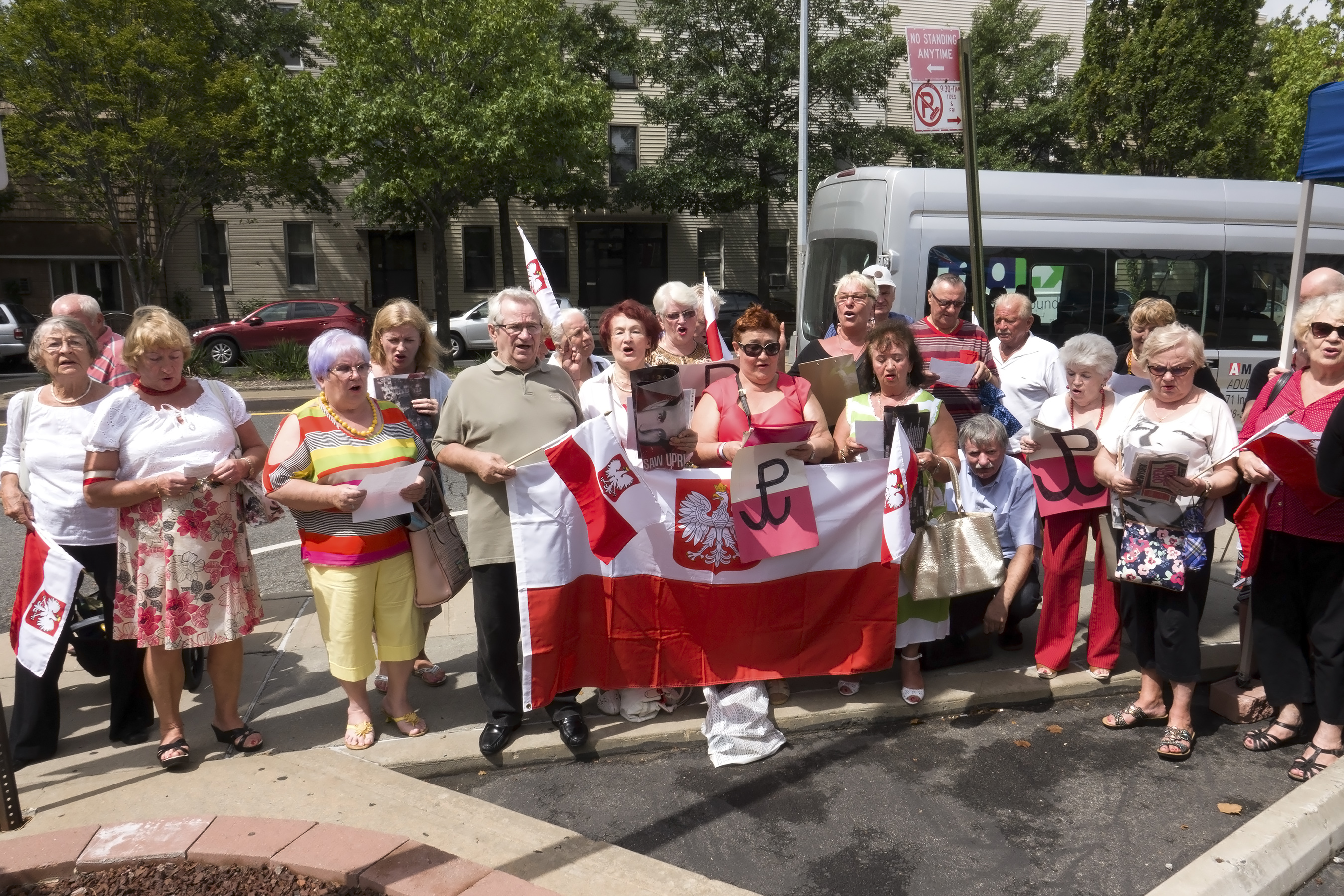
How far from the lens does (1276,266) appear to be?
33.4 ft

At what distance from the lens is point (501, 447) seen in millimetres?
4195

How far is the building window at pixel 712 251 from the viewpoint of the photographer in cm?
3244

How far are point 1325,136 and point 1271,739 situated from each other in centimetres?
348

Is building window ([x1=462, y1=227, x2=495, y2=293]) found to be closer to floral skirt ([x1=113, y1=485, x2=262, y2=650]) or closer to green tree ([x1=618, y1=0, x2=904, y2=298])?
green tree ([x1=618, y1=0, x2=904, y2=298])

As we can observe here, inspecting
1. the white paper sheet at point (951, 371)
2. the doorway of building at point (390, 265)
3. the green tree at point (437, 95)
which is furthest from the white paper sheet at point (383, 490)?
the doorway of building at point (390, 265)

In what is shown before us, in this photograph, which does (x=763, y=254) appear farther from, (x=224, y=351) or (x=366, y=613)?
(x=366, y=613)

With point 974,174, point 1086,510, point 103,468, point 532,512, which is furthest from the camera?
point 974,174

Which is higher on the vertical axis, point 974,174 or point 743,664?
point 974,174

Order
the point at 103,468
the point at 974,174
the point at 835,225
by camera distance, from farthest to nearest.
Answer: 1. the point at 835,225
2. the point at 974,174
3. the point at 103,468

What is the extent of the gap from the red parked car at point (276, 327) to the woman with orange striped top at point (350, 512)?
18.9m

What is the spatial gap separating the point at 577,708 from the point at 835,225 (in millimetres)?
7436

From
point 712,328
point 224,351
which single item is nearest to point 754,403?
point 712,328

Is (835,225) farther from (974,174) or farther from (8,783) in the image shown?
(8,783)

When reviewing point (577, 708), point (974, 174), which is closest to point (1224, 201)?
point (974, 174)
